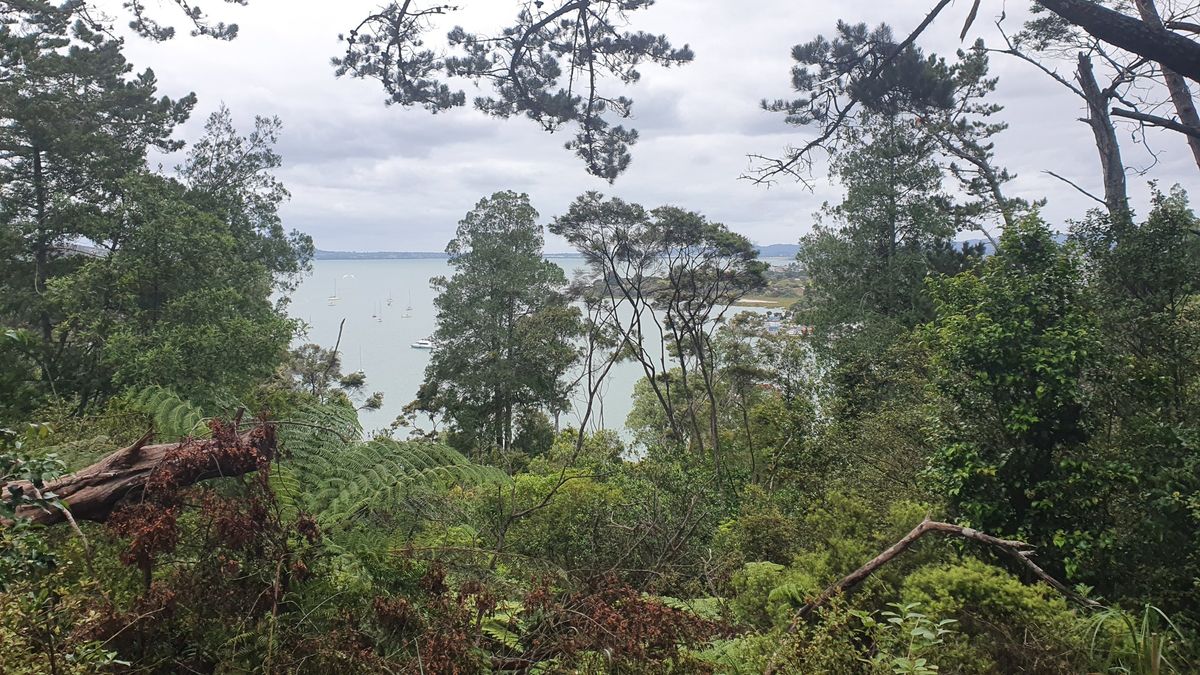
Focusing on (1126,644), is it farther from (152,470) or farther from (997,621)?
(152,470)

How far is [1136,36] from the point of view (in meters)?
3.53

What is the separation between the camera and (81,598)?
166cm

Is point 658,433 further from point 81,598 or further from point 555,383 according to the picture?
point 81,598

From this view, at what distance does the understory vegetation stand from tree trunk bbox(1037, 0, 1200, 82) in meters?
1.24

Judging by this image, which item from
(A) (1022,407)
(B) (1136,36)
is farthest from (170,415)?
(B) (1136,36)

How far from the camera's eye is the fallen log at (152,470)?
2105 millimetres

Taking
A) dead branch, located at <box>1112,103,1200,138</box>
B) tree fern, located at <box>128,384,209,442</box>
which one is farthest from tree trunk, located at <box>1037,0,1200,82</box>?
tree fern, located at <box>128,384,209,442</box>

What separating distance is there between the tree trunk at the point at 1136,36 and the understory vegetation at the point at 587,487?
49.0 inches

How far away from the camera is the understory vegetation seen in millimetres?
1892

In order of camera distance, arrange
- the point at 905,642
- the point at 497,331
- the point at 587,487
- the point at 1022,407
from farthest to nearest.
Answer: the point at 497,331 → the point at 587,487 → the point at 1022,407 → the point at 905,642

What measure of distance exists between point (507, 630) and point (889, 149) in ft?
49.5

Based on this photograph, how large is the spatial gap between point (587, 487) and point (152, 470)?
3.02 metres

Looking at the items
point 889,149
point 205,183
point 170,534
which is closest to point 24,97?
point 205,183

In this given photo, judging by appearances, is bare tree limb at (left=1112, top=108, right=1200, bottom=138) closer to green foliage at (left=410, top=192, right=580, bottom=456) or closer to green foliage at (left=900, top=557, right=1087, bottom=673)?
green foliage at (left=900, top=557, right=1087, bottom=673)
